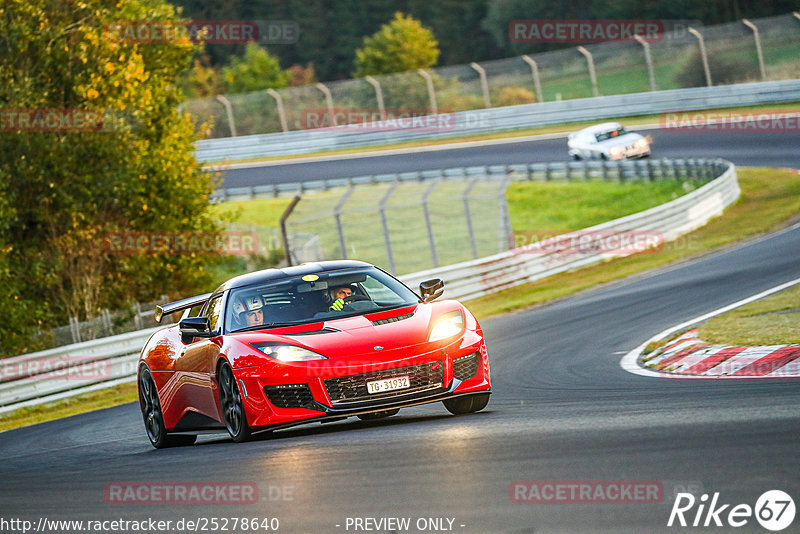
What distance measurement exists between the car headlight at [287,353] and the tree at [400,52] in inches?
2629

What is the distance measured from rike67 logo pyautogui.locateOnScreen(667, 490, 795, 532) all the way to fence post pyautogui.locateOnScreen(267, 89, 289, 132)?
147ft

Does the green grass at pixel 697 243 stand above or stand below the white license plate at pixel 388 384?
below

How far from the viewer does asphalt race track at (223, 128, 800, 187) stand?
3791 cm

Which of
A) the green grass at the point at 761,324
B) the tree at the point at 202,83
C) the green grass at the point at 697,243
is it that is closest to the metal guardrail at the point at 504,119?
the green grass at the point at 697,243

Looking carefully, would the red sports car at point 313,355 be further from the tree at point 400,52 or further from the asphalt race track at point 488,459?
the tree at point 400,52

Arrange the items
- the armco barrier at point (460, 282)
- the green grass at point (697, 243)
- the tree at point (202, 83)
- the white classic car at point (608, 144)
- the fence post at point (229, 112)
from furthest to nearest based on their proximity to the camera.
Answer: the tree at point (202, 83) < the fence post at point (229, 112) < the white classic car at point (608, 144) < the green grass at point (697, 243) < the armco barrier at point (460, 282)

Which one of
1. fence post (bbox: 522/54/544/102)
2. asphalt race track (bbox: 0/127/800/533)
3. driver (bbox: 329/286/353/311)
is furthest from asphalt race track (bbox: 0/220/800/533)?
fence post (bbox: 522/54/544/102)

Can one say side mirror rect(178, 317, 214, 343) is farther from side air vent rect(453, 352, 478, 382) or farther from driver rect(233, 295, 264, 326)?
side air vent rect(453, 352, 478, 382)

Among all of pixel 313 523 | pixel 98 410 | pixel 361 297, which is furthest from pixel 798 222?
pixel 313 523

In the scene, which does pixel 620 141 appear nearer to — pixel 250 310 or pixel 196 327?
pixel 250 310

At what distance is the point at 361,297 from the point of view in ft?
32.2

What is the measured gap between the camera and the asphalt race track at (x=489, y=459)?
5484 millimetres

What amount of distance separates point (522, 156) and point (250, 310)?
34.7 meters

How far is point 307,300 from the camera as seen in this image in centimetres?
959
